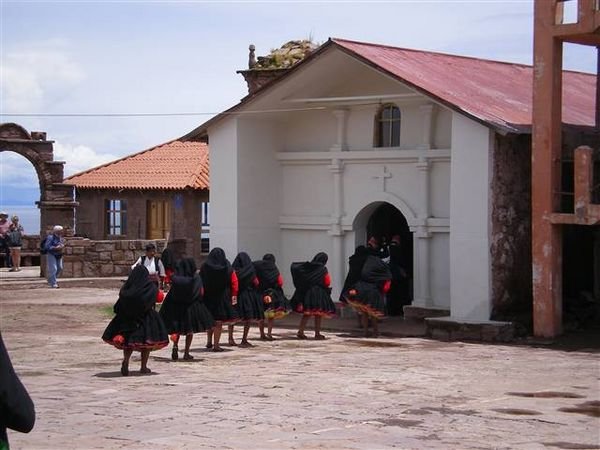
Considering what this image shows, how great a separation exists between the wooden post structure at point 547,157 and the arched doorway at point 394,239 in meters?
3.92

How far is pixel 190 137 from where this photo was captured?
2412 cm

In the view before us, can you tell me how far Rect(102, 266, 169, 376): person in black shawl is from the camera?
14297 mm

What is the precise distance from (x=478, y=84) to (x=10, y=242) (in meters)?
18.8

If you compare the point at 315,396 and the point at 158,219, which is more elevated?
the point at 158,219

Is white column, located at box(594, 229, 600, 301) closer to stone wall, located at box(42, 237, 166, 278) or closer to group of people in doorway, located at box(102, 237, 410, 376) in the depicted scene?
group of people in doorway, located at box(102, 237, 410, 376)

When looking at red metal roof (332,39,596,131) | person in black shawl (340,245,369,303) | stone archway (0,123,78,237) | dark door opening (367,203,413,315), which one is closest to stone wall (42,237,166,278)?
stone archway (0,123,78,237)

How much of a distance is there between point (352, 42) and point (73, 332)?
7373 millimetres

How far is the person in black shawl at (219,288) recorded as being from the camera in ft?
56.7

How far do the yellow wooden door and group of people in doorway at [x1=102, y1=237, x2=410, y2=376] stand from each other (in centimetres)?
2024

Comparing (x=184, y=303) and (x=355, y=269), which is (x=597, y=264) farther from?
(x=184, y=303)

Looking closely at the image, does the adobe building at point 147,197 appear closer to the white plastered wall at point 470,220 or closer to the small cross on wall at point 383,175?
the small cross on wall at point 383,175

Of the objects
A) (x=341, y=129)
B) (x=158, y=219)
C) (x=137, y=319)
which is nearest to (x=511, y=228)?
(x=341, y=129)

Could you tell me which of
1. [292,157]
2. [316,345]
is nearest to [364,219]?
[292,157]

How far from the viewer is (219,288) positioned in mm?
17344
